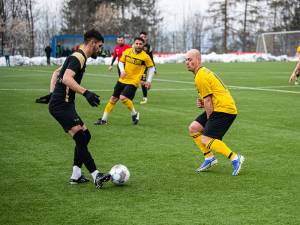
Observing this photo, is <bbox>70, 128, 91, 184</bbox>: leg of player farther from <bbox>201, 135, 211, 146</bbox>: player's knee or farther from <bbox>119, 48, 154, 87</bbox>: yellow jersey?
<bbox>119, 48, 154, 87</bbox>: yellow jersey

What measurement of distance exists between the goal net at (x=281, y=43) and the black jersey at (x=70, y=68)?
180 feet

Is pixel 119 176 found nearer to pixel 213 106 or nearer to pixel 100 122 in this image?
pixel 213 106

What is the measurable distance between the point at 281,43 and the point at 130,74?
50.1 metres

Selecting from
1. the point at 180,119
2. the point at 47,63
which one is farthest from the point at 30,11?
the point at 180,119

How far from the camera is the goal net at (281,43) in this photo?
60438 mm

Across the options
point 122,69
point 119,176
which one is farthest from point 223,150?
point 122,69

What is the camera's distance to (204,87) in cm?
772

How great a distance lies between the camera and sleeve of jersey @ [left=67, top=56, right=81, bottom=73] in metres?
7.06

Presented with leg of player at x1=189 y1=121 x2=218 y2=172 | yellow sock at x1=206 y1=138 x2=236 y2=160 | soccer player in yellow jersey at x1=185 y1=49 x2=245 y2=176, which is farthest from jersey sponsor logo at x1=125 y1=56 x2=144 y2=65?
yellow sock at x1=206 y1=138 x2=236 y2=160

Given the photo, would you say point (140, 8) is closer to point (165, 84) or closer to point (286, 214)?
point (165, 84)

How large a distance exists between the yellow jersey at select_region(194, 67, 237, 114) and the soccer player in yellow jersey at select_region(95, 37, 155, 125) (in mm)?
5895

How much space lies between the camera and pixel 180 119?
558 inches

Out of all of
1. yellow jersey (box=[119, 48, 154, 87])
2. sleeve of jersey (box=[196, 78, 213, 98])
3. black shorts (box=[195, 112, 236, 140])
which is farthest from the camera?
yellow jersey (box=[119, 48, 154, 87])

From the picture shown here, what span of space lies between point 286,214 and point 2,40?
2478 inches
